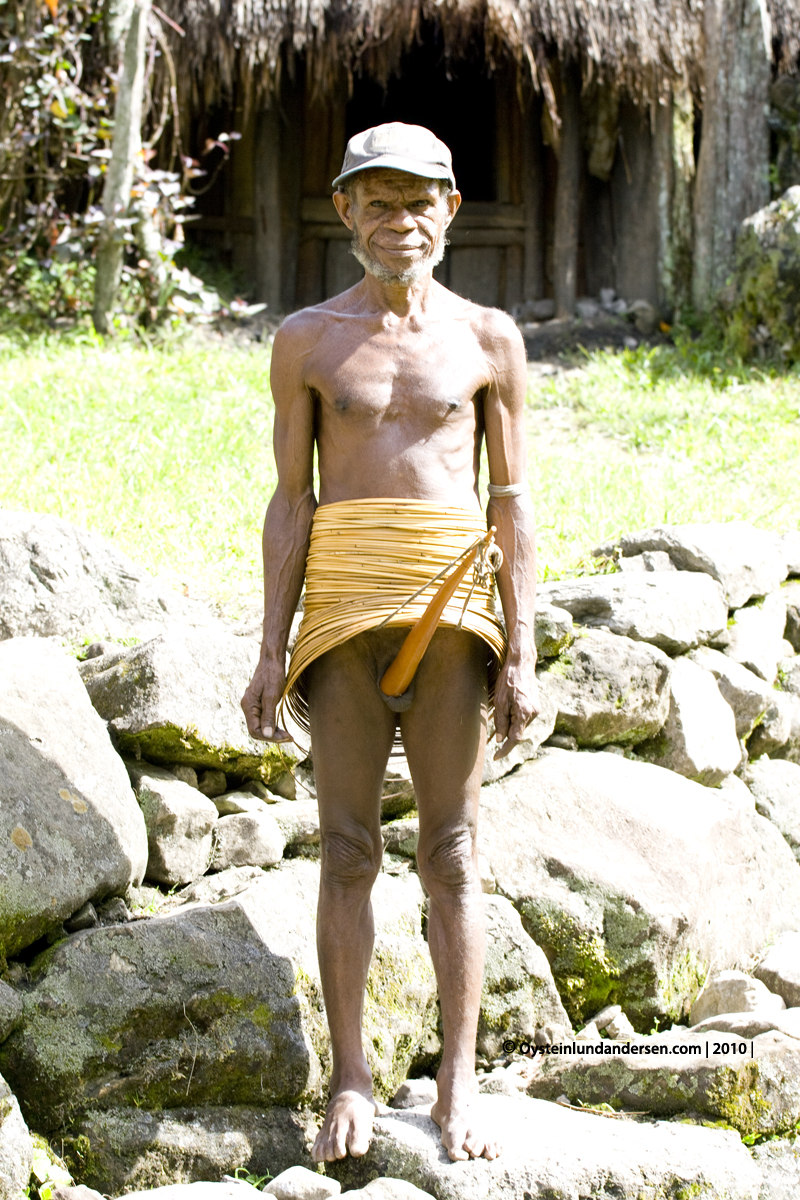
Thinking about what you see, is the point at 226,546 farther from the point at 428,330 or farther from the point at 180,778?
the point at 428,330

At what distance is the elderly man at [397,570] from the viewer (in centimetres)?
280

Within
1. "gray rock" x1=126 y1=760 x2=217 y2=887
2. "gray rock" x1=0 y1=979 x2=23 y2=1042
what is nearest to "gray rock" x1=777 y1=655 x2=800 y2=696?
"gray rock" x1=126 y1=760 x2=217 y2=887

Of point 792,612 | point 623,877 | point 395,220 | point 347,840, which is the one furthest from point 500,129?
point 347,840

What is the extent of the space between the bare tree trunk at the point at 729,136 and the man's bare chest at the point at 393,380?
6688 mm

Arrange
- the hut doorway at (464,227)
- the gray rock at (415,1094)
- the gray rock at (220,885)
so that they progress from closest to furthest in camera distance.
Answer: the gray rock at (415,1094)
the gray rock at (220,885)
the hut doorway at (464,227)

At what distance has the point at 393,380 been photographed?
2.84 m

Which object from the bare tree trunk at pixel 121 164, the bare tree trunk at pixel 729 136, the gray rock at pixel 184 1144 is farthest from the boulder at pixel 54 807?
the bare tree trunk at pixel 729 136

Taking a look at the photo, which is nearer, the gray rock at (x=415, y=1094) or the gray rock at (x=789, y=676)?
the gray rock at (x=415, y=1094)

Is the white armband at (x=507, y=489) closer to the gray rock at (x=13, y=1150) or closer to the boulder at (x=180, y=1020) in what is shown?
the boulder at (x=180, y=1020)

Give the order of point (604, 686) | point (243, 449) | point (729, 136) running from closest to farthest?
point (604, 686) → point (243, 449) → point (729, 136)

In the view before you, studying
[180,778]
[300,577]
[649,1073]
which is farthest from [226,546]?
[649,1073]

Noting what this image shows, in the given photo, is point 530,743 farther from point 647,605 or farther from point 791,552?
point 791,552

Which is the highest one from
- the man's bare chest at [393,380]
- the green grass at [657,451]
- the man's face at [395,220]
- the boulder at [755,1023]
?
the man's face at [395,220]

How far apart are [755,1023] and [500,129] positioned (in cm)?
840
